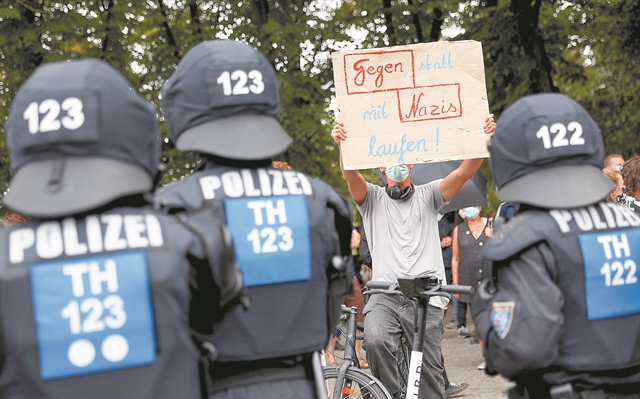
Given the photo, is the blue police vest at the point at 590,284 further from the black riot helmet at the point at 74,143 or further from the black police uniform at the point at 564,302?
the black riot helmet at the point at 74,143

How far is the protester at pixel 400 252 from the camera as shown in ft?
19.6

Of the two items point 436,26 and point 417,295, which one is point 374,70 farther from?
point 436,26

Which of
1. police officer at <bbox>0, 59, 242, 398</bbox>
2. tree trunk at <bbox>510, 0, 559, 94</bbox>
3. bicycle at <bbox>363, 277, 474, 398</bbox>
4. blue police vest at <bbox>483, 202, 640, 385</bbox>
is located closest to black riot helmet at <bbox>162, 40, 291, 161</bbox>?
police officer at <bbox>0, 59, 242, 398</bbox>

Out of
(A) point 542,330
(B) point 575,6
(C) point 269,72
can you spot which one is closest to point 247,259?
(C) point 269,72

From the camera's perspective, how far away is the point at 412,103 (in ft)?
20.0

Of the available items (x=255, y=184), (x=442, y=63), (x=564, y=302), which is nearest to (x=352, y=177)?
(x=442, y=63)

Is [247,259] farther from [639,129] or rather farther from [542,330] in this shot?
[639,129]

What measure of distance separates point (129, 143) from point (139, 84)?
13.4 meters

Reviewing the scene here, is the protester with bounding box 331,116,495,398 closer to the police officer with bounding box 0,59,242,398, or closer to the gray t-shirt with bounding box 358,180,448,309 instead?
the gray t-shirt with bounding box 358,180,448,309

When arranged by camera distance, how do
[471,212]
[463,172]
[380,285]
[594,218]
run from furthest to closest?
[471,212]
[463,172]
[380,285]
[594,218]

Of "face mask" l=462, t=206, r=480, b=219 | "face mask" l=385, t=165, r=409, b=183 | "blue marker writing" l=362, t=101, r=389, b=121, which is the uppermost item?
"blue marker writing" l=362, t=101, r=389, b=121

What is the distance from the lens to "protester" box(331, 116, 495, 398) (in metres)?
5.97

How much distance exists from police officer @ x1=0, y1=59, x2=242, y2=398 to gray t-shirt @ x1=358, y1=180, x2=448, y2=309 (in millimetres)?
3514

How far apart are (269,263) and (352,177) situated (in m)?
2.79
